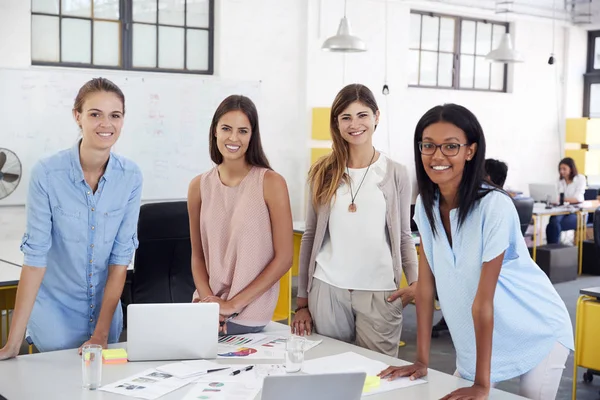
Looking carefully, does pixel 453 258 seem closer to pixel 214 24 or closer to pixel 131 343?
pixel 131 343

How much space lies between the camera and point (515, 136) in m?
10.4

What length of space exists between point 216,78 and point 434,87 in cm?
318

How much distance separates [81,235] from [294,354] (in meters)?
0.82

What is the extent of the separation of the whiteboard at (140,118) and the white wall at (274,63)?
19 cm

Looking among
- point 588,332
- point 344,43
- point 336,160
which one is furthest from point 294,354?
point 344,43

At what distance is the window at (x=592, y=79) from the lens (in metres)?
11.1

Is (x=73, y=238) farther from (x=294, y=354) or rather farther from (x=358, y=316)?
(x=358, y=316)

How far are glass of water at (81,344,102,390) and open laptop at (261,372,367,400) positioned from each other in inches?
25.2

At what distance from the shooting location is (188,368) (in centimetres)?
243

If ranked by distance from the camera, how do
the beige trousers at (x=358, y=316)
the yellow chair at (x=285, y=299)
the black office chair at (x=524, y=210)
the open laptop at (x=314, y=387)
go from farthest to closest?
1. the black office chair at (x=524, y=210)
2. the yellow chair at (x=285, y=299)
3. the beige trousers at (x=358, y=316)
4. the open laptop at (x=314, y=387)

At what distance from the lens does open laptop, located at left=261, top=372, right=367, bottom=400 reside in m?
1.80

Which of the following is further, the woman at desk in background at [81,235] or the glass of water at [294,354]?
the woman at desk in background at [81,235]

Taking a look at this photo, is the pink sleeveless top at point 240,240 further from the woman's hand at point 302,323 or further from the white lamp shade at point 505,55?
the white lamp shade at point 505,55

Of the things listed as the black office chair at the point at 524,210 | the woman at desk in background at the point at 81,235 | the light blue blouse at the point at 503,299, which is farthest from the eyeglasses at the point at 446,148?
the black office chair at the point at 524,210
